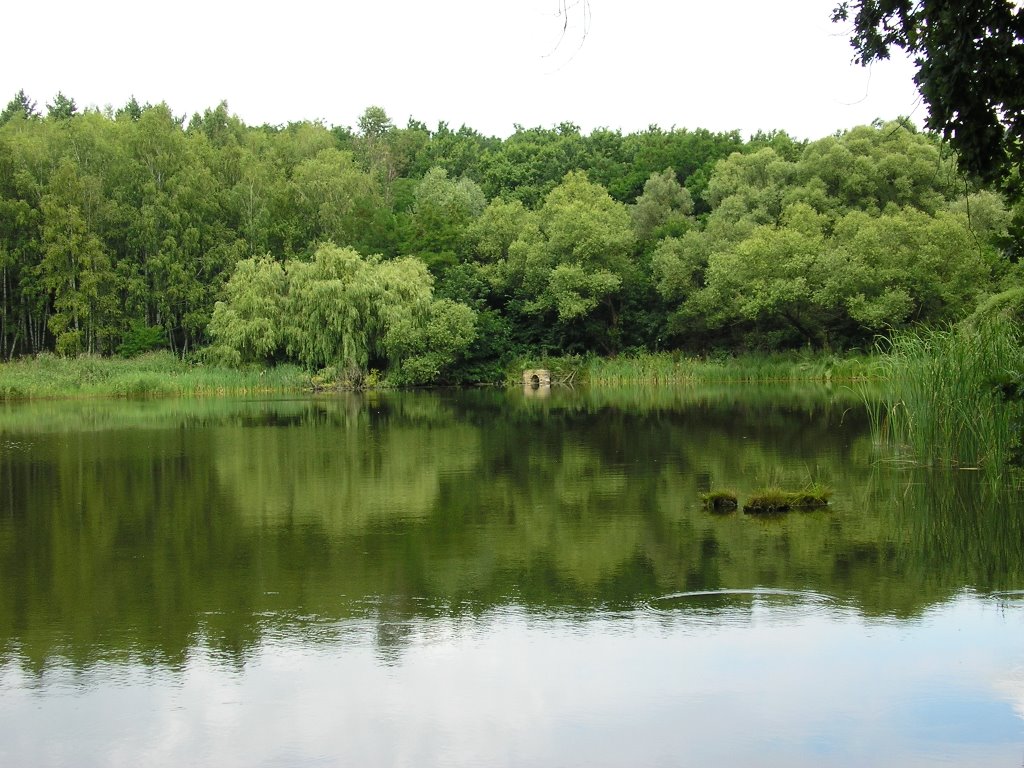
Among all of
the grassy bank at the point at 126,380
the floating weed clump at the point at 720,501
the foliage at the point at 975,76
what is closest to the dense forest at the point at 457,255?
the grassy bank at the point at 126,380

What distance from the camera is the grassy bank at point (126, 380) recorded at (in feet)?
139

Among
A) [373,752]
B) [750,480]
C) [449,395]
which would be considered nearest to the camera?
[373,752]

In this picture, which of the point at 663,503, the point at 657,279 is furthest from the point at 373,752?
the point at 657,279

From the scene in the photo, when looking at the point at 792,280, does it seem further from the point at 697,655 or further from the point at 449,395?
the point at 697,655

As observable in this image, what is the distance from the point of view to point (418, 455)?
1944 centimetres

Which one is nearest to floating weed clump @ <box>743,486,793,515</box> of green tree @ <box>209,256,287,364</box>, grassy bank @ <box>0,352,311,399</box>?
grassy bank @ <box>0,352,311,399</box>

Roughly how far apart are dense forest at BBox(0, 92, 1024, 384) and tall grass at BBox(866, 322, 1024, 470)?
27.7 meters

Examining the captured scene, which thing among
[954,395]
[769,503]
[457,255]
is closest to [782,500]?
[769,503]

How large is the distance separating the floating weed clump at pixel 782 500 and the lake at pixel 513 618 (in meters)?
0.23

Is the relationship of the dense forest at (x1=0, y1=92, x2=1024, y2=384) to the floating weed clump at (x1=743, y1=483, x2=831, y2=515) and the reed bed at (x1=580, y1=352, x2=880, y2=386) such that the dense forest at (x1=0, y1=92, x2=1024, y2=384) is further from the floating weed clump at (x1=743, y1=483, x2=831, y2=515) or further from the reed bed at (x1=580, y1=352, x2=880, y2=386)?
the floating weed clump at (x1=743, y1=483, x2=831, y2=515)

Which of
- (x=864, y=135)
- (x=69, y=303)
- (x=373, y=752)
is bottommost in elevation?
(x=373, y=752)

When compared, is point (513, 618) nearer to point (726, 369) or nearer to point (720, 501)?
point (720, 501)

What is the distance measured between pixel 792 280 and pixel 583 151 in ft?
93.0

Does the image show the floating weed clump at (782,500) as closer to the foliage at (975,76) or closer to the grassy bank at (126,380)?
the foliage at (975,76)
